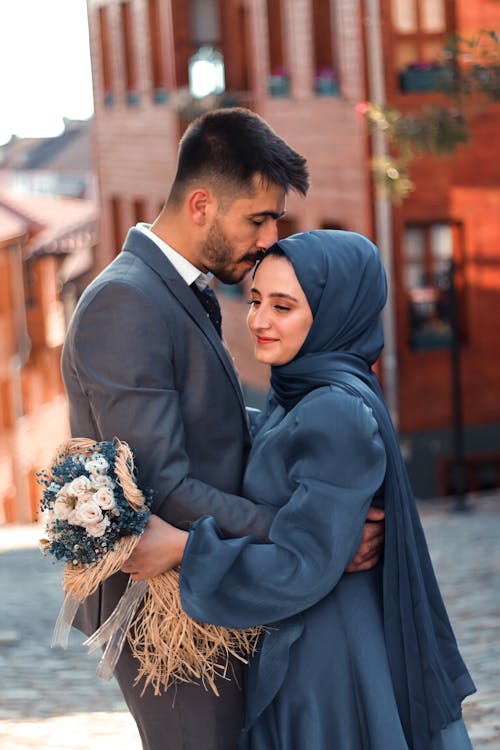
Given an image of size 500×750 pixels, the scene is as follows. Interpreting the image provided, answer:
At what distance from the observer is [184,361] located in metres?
3.66

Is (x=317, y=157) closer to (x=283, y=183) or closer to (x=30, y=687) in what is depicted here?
(x=30, y=687)

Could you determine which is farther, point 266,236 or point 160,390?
point 266,236

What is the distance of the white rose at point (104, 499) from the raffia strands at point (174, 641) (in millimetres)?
332

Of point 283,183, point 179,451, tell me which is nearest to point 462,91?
point 283,183

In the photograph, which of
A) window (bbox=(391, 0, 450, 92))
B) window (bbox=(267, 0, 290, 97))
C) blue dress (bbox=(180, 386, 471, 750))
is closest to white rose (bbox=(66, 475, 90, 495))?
blue dress (bbox=(180, 386, 471, 750))

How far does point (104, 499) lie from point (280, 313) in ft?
2.34

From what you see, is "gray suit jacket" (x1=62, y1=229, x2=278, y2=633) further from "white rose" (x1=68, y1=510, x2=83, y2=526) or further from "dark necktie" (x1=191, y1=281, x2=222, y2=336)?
"white rose" (x1=68, y1=510, x2=83, y2=526)

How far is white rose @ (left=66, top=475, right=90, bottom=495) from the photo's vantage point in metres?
3.37

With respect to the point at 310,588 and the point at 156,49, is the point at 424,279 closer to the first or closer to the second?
the point at 156,49

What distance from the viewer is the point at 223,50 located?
79.8ft

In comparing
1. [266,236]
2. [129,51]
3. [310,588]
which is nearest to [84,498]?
[310,588]

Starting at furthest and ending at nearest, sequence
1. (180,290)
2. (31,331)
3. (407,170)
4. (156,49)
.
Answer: (31,331) → (156,49) → (407,170) → (180,290)

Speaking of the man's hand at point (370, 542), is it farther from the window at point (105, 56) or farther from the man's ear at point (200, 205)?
the window at point (105, 56)

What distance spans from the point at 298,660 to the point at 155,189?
23.7 meters
